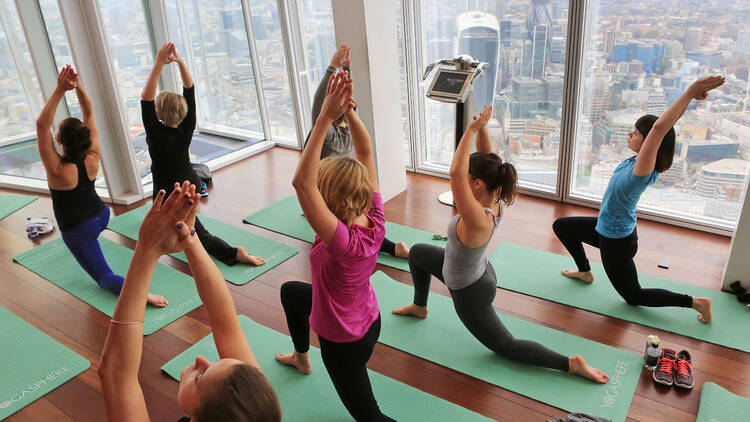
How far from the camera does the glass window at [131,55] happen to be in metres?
4.73

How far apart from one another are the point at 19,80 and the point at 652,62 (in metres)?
5.69

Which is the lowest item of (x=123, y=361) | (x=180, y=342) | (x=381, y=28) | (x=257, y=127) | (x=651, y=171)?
(x=180, y=342)

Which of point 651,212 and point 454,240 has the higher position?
point 454,240

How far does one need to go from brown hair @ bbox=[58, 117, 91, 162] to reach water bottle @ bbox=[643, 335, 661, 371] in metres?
3.27

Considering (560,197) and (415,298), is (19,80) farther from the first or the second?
Result: (560,197)

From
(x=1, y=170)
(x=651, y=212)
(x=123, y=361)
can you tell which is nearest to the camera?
(x=123, y=361)

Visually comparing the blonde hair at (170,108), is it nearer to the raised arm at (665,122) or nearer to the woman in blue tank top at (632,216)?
the woman in blue tank top at (632,216)

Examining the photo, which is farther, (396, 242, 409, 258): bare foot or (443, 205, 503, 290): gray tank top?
(396, 242, 409, 258): bare foot

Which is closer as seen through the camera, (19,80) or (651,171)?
(651,171)

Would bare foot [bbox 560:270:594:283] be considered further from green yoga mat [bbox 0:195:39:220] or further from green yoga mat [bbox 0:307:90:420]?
green yoga mat [bbox 0:195:39:220]

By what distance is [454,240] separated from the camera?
2.38 meters

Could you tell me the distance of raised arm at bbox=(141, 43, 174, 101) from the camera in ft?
9.82

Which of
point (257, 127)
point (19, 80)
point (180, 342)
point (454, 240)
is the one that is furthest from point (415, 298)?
point (19, 80)

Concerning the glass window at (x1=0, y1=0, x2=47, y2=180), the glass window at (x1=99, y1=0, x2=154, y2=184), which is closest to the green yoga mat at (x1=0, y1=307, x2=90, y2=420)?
the glass window at (x1=99, y1=0, x2=154, y2=184)
